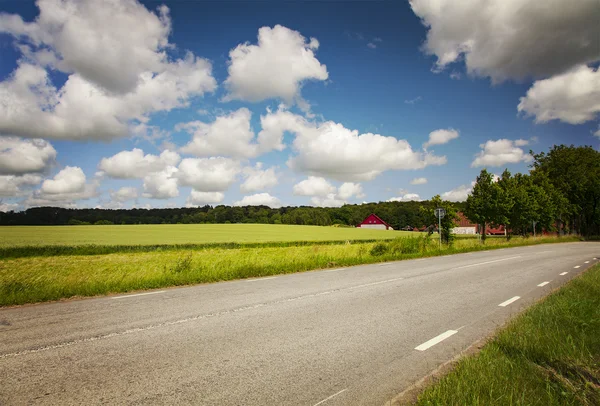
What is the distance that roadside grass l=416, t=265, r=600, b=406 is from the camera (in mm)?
3006

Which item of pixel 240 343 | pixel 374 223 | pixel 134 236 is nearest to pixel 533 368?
pixel 240 343

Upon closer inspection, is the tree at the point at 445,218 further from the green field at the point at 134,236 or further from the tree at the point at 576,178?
the tree at the point at 576,178

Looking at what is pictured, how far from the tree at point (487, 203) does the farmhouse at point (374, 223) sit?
70462 millimetres

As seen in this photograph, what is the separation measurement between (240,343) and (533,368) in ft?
11.9

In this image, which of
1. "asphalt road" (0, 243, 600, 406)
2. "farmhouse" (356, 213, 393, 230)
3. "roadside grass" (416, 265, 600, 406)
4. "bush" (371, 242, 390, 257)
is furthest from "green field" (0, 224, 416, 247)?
"farmhouse" (356, 213, 393, 230)

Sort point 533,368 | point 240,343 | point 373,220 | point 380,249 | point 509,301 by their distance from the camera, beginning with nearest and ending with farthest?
point 533,368
point 240,343
point 509,301
point 380,249
point 373,220

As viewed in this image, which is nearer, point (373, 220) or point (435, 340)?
point (435, 340)

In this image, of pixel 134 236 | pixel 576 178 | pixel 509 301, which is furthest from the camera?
pixel 576 178

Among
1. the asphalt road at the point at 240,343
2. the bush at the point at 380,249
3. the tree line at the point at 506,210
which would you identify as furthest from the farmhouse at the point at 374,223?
the asphalt road at the point at 240,343

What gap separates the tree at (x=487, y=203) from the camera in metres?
37.1

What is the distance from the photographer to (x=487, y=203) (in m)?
37.8

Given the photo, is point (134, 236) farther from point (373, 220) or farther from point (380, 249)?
point (373, 220)

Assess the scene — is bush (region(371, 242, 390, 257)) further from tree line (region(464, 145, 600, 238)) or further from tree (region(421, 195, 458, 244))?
tree line (region(464, 145, 600, 238))

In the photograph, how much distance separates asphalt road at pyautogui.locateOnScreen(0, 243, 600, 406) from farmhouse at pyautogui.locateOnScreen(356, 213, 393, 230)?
104122 mm
